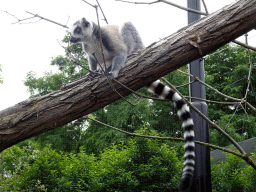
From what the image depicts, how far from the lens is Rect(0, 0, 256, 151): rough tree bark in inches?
54.6

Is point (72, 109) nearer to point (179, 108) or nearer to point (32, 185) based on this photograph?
point (179, 108)

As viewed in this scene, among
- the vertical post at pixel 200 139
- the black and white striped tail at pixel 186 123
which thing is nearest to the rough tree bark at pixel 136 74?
the black and white striped tail at pixel 186 123

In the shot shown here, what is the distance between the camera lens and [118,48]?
7.04ft

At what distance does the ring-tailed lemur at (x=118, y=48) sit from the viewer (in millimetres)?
1888

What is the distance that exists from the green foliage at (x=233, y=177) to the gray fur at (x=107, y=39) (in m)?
2.28

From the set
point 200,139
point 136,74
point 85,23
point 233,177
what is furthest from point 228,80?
point 136,74

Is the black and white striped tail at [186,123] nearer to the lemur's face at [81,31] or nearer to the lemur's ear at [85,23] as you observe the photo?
the lemur's face at [81,31]

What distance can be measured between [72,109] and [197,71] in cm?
160

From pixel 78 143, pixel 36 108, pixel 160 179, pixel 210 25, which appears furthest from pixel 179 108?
pixel 78 143

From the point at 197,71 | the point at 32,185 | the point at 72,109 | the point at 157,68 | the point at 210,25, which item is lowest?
the point at 32,185

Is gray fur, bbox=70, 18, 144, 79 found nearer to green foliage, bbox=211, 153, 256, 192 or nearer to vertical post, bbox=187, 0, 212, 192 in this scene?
vertical post, bbox=187, 0, 212, 192

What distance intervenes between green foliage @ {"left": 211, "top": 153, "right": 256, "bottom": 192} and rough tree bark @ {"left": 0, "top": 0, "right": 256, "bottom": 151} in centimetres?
242

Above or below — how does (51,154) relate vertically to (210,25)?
below

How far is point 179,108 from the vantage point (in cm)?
199
